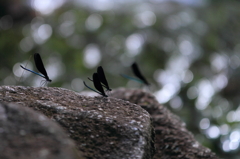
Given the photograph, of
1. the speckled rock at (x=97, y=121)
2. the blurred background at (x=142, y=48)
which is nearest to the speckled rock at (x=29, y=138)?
the speckled rock at (x=97, y=121)

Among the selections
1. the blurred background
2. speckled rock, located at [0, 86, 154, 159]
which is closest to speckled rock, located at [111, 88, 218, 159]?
speckled rock, located at [0, 86, 154, 159]

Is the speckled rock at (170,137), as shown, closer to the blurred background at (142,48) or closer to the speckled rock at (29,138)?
the speckled rock at (29,138)

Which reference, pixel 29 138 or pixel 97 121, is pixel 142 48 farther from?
pixel 29 138

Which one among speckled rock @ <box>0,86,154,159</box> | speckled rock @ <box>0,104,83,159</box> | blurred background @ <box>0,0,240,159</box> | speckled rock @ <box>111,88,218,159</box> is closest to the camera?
speckled rock @ <box>0,104,83,159</box>

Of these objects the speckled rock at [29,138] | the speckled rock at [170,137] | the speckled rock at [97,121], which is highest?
the speckled rock at [170,137]

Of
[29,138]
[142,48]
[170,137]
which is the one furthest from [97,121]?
[142,48]

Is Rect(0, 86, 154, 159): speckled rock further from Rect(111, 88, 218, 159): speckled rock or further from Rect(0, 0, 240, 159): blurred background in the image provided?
Rect(0, 0, 240, 159): blurred background
